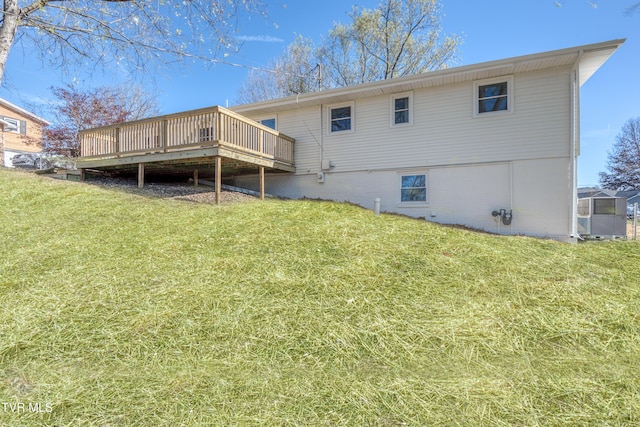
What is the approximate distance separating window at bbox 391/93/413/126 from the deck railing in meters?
3.91

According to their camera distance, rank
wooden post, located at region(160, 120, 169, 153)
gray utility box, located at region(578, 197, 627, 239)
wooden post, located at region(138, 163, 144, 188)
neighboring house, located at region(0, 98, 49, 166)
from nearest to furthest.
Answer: wooden post, located at region(160, 120, 169, 153), wooden post, located at region(138, 163, 144, 188), gray utility box, located at region(578, 197, 627, 239), neighboring house, located at region(0, 98, 49, 166)

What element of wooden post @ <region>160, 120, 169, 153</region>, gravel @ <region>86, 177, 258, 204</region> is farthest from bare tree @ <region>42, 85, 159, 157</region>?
wooden post @ <region>160, 120, 169, 153</region>

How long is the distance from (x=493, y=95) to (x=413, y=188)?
337 cm

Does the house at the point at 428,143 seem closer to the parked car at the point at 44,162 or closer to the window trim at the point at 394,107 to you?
the window trim at the point at 394,107

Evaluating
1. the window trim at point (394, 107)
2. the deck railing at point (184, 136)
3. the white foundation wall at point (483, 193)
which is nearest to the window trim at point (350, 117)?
the window trim at point (394, 107)

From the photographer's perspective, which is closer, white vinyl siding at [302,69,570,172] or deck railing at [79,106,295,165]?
white vinyl siding at [302,69,570,172]

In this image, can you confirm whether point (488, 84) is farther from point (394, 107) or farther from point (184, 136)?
point (184, 136)

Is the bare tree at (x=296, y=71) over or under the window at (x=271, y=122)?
over

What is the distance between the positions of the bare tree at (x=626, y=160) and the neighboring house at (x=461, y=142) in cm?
3443

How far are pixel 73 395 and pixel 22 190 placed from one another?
858cm

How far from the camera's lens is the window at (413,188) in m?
9.54

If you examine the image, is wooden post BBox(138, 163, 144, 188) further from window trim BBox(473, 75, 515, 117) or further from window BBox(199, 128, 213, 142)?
window trim BBox(473, 75, 515, 117)

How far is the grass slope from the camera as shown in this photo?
222 centimetres

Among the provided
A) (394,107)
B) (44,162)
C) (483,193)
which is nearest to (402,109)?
(394,107)
